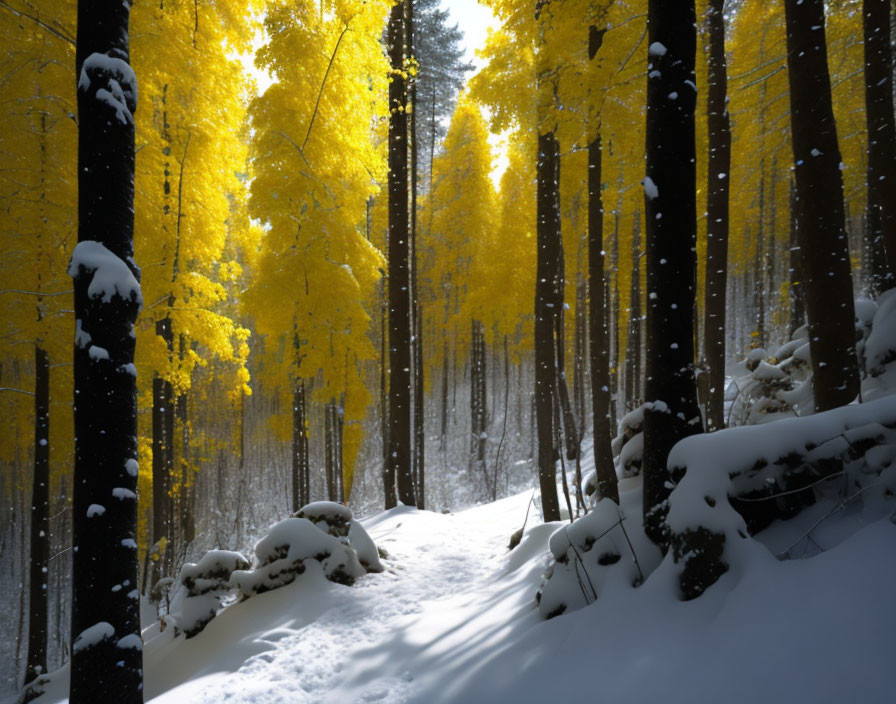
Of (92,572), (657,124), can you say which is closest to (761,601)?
(657,124)

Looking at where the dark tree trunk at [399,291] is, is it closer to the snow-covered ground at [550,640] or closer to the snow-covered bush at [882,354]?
the snow-covered ground at [550,640]

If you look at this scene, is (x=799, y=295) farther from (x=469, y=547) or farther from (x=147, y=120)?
(x=147, y=120)

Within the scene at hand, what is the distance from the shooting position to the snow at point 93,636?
3078mm

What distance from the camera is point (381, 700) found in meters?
3.67

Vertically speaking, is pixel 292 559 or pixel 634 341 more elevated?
pixel 634 341

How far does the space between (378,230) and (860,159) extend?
53.7 ft

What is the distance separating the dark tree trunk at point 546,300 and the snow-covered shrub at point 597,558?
395 cm

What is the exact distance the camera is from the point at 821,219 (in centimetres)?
530

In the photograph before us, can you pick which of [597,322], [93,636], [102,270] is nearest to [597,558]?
[93,636]

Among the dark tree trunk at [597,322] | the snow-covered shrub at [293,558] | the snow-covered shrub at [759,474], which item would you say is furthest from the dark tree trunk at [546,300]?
the snow-covered shrub at [759,474]

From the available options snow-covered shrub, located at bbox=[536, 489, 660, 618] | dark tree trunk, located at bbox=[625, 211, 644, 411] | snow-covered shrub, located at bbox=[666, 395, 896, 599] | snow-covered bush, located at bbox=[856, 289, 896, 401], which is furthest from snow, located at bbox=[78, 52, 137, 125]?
dark tree trunk, located at bbox=[625, 211, 644, 411]

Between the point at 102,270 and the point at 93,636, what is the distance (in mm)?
2244

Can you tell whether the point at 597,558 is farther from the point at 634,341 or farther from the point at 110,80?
the point at 634,341

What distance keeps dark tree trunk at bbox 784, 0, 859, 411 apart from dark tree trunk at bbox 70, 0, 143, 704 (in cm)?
617
